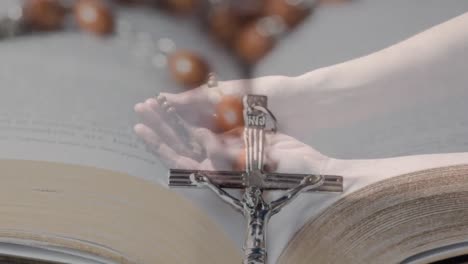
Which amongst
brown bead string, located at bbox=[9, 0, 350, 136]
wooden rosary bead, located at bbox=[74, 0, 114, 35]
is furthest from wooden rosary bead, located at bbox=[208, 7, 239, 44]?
wooden rosary bead, located at bbox=[74, 0, 114, 35]

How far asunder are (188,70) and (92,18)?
0.12m

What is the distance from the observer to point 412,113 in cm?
65

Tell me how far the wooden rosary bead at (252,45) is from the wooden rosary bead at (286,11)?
33mm

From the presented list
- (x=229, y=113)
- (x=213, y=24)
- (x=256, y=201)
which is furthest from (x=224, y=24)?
(x=256, y=201)

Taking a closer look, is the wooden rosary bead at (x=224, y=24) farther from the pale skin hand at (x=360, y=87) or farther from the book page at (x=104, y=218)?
the book page at (x=104, y=218)

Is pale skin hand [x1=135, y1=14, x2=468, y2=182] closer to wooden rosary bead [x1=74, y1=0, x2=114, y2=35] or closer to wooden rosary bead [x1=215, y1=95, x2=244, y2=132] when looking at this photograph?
wooden rosary bead [x1=215, y1=95, x2=244, y2=132]

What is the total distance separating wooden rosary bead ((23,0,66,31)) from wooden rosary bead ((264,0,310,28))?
8.7 inches

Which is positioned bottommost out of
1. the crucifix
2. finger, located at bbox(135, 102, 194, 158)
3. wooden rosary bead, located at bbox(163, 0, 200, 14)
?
the crucifix

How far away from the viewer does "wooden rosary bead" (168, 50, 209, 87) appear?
0.66 metres

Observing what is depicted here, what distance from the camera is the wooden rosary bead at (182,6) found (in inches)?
28.5

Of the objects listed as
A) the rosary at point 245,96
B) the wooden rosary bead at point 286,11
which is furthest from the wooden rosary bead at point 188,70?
the wooden rosary bead at point 286,11

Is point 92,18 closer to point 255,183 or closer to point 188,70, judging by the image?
point 188,70

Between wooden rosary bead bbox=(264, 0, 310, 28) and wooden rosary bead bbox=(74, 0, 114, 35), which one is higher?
wooden rosary bead bbox=(264, 0, 310, 28)

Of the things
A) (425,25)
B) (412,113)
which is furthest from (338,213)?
(425,25)
